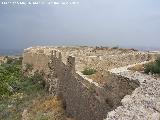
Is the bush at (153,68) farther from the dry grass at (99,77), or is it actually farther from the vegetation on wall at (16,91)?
the vegetation on wall at (16,91)

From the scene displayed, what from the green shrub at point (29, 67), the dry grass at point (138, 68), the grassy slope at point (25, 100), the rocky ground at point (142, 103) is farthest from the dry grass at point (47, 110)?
the green shrub at point (29, 67)

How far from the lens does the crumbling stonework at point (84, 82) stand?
49.4ft

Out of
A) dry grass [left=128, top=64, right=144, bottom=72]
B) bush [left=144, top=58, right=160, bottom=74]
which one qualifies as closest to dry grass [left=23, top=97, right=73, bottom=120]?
dry grass [left=128, top=64, right=144, bottom=72]

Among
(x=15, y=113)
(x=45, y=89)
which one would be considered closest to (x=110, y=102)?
(x=15, y=113)

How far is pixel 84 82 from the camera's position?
19062 mm

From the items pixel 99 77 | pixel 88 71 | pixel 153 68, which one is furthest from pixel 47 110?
pixel 153 68

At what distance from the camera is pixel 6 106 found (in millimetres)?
27781

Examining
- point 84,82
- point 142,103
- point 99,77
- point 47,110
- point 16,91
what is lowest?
point 16,91

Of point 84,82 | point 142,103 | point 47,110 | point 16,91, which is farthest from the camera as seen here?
point 16,91

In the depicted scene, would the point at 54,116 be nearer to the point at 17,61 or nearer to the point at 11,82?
the point at 11,82

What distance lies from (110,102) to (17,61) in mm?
33522

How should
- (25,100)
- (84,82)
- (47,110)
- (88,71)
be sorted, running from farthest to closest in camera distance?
(25,100), (47,110), (88,71), (84,82)

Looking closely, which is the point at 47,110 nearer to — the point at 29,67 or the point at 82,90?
the point at 82,90

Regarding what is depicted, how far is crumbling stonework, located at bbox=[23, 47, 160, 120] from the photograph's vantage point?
1506 centimetres
